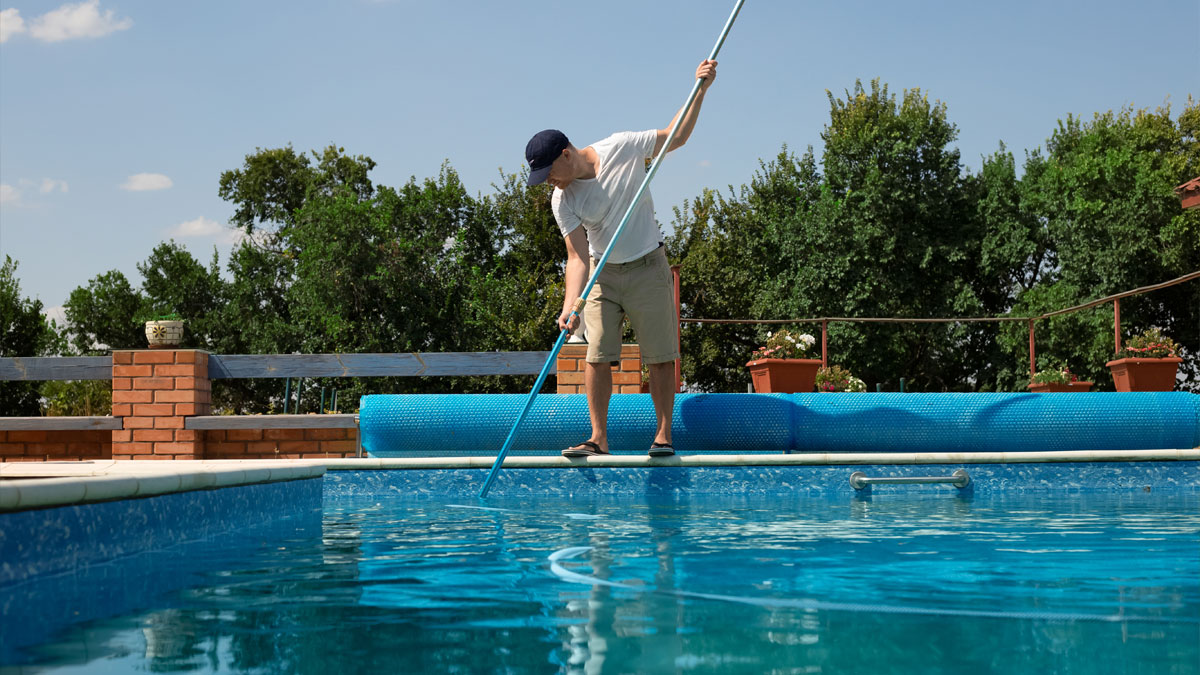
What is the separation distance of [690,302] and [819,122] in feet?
21.7

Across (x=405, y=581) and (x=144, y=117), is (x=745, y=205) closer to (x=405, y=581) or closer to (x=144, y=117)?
(x=144, y=117)

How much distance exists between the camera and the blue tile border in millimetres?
4566

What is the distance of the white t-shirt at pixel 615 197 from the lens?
4.62 metres

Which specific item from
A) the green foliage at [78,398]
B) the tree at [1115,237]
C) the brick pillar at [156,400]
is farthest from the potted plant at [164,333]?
the tree at [1115,237]

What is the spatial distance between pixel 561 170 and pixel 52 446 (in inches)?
204

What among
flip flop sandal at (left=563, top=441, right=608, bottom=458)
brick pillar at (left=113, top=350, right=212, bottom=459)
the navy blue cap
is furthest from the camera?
brick pillar at (left=113, top=350, right=212, bottom=459)

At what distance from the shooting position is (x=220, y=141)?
76.9ft

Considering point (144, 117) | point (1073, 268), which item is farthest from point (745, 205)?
point (144, 117)

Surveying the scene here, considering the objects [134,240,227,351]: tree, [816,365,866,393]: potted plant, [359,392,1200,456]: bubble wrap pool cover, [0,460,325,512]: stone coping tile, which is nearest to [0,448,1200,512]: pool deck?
[359,392,1200,456]: bubble wrap pool cover

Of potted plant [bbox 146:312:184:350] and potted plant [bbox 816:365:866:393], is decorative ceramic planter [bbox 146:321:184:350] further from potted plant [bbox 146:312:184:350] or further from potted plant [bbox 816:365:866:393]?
potted plant [bbox 816:365:866:393]

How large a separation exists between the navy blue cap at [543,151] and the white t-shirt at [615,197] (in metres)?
0.28

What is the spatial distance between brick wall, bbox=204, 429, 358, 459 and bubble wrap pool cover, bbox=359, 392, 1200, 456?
6.19 ft

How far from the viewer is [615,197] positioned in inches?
183

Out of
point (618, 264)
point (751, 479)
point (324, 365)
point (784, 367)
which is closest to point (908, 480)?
point (751, 479)
